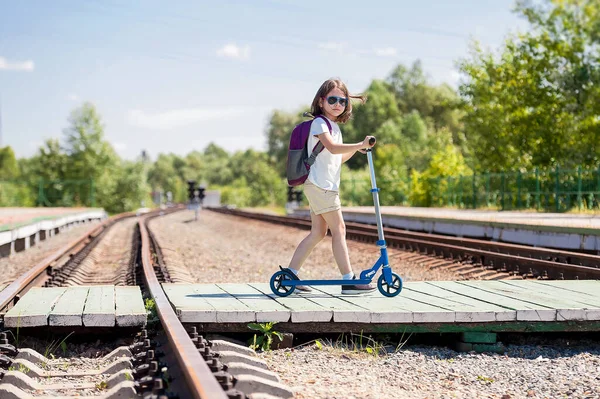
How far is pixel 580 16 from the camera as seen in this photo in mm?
32531

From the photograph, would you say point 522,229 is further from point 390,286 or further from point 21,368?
point 21,368

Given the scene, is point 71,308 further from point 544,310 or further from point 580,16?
point 580,16

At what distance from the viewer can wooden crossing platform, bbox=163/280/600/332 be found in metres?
4.74

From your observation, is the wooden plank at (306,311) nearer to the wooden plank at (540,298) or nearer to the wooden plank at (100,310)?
the wooden plank at (100,310)

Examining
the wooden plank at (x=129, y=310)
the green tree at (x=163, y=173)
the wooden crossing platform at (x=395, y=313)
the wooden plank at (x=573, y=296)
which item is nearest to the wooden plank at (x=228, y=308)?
the wooden crossing platform at (x=395, y=313)

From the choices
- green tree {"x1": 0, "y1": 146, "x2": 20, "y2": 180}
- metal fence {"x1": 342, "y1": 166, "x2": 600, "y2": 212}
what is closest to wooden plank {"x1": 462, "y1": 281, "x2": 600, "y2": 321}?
metal fence {"x1": 342, "y1": 166, "x2": 600, "y2": 212}

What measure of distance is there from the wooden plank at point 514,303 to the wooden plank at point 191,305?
194cm

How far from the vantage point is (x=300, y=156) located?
5.57 metres

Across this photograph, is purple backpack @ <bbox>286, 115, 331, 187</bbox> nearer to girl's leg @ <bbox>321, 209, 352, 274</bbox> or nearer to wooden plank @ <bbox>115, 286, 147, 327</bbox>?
girl's leg @ <bbox>321, 209, 352, 274</bbox>

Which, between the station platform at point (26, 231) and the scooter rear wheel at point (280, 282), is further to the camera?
the station platform at point (26, 231)

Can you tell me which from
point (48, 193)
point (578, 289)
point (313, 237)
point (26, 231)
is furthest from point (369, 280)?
point (48, 193)

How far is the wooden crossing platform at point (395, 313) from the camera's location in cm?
474

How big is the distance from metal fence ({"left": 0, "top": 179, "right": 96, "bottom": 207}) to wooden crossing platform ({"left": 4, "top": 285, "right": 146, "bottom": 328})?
46.4m

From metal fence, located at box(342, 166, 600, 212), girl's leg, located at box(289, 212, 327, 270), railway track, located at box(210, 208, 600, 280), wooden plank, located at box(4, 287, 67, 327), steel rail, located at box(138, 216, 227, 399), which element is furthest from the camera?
metal fence, located at box(342, 166, 600, 212)
